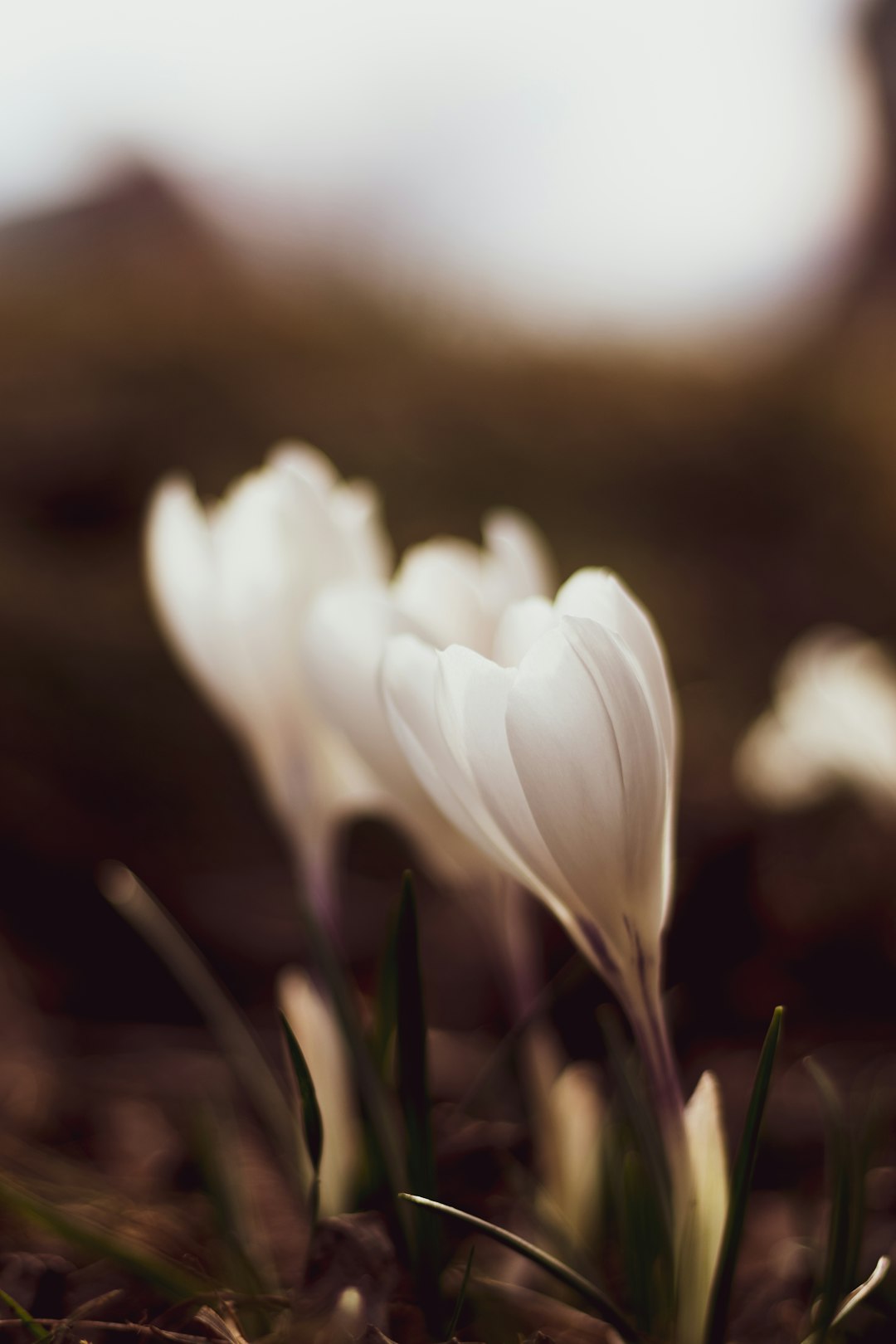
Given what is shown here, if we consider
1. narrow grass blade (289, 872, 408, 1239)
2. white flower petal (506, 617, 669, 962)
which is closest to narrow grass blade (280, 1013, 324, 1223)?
narrow grass blade (289, 872, 408, 1239)

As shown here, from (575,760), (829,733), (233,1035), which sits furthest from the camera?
(829,733)

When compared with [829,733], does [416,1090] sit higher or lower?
lower

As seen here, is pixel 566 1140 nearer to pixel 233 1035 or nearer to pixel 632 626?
pixel 233 1035

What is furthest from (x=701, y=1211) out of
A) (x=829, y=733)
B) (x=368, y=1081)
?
(x=829, y=733)

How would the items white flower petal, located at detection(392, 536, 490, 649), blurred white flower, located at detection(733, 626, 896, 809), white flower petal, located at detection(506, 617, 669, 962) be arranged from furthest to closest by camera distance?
blurred white flower, located at detection(733, 626, 896, 809)
white flower petal, located at detection(392, 536, 490, 649)
white flower petal, located at detection(506, 617, 669, 962)

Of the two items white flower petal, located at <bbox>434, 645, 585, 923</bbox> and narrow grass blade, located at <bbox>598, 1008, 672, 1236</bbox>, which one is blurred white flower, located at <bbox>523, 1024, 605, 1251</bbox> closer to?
narrow grass blade, located at <bbox>598, 1008, 672, 1236</bbox>

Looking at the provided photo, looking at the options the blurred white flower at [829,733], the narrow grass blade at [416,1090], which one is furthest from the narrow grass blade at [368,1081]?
the blurred white flower at [829,733]

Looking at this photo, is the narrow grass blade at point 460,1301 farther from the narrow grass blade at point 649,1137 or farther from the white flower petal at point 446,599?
the white flower petal at point 446,599
